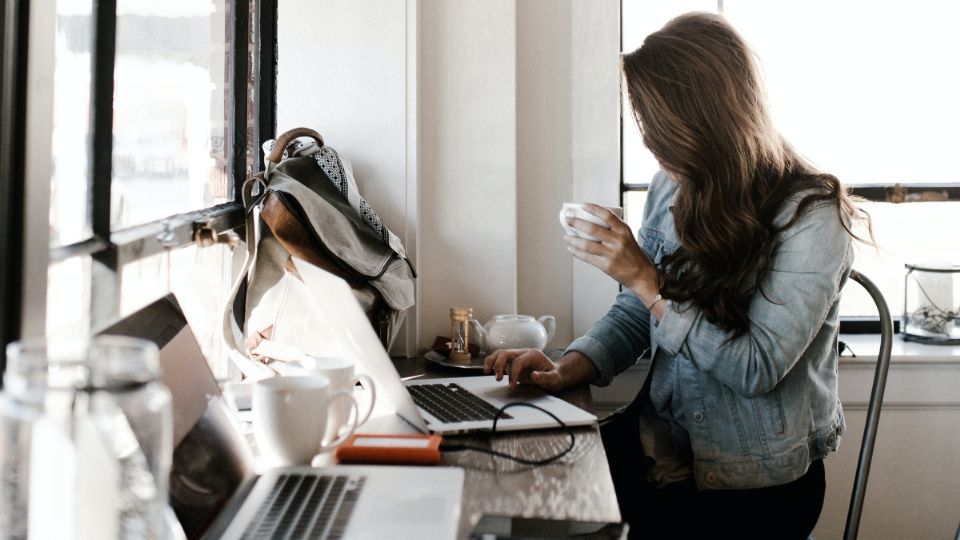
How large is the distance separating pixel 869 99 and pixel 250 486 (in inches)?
82.7

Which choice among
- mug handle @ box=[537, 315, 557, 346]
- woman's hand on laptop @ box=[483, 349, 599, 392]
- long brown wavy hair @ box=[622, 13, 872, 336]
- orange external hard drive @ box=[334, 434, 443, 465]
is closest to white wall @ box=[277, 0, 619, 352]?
mug handle @ box=[537, 315, 557, 346]

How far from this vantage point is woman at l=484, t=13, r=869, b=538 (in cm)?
164

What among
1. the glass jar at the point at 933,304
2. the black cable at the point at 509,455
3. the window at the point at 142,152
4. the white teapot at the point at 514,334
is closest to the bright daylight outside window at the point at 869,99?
the glass jar at the point at 933,304

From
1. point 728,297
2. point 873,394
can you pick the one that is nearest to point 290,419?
point 728,297

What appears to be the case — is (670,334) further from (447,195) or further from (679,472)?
(447,195)

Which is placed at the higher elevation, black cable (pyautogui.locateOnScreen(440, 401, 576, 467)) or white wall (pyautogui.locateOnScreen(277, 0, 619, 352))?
white wall (pyautogui.locateOnScreen(277, 0, 619, 352))

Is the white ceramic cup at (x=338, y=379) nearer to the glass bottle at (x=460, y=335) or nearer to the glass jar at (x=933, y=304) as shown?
the glass bottle at (x=460, y=335)

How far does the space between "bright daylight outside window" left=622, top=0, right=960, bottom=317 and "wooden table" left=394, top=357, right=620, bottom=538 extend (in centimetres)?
132

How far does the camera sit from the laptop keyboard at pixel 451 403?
1448 mm

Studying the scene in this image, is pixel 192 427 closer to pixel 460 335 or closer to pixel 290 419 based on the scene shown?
pixel 290 419

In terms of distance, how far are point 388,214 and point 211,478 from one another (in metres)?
1.33

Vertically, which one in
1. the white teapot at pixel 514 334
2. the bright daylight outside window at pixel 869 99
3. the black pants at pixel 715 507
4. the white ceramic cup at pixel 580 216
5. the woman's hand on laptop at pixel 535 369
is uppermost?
the bright daylight outside window at pixel 869 99

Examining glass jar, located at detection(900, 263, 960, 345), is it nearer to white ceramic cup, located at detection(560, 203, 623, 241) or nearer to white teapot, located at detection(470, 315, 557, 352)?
white teapot, located at detection(470, 315, 557, 352)

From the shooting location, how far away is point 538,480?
3.88ft
